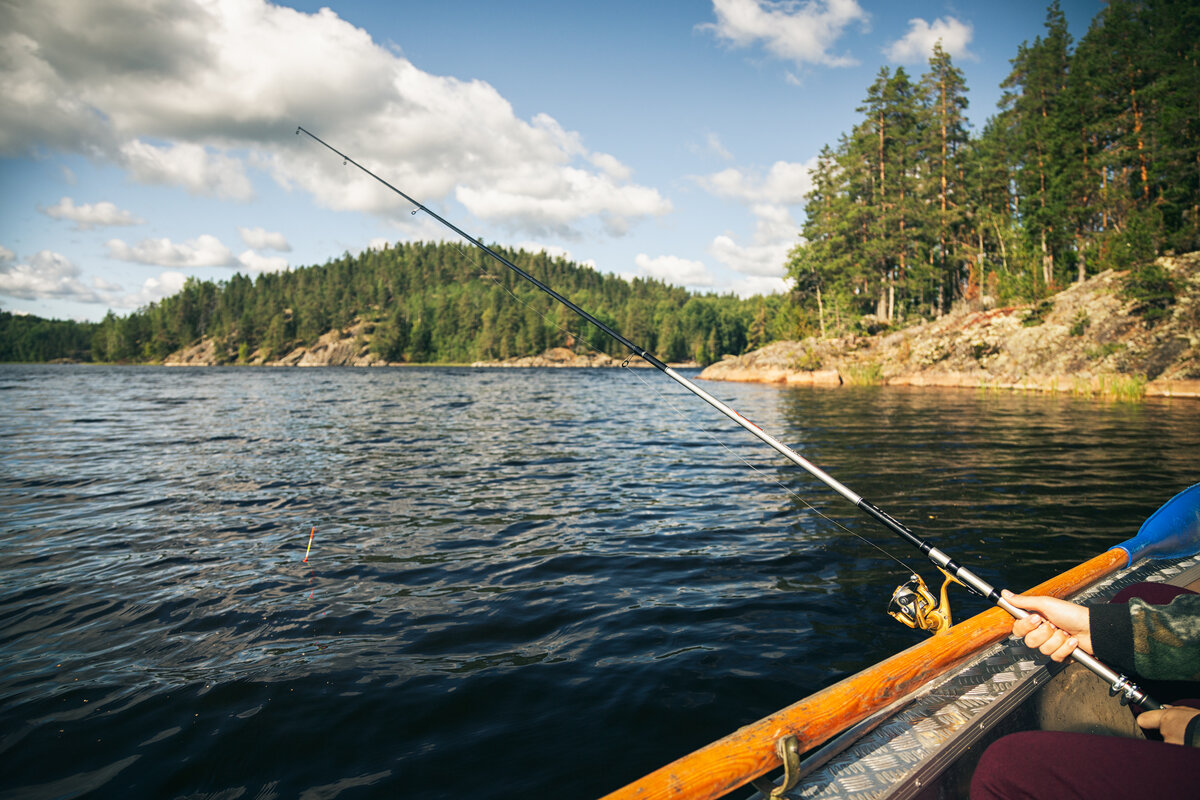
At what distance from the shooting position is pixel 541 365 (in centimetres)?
13300

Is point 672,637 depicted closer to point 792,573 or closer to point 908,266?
point 792,573

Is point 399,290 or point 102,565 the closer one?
point 102,565

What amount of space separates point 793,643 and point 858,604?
118 centimetres

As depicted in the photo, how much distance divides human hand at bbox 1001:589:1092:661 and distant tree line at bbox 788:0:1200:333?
120ft

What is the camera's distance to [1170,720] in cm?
225

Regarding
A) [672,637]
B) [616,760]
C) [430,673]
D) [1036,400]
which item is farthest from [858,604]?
[1036,400]

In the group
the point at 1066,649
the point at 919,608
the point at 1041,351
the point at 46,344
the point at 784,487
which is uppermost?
the point at 46,344

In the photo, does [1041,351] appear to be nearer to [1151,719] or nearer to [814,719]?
[1151,719]

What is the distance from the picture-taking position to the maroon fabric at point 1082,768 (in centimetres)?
181

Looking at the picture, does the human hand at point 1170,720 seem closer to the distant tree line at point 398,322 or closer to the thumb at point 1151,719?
the thumb at point 1151,719

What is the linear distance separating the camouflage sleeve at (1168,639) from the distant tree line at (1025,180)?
120 feet

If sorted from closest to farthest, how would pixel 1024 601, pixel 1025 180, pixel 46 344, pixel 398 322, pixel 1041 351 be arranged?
pixel 1024 601, pixel 1041 351, pixel 1025 180, pixel 398 322, pixel 46 344

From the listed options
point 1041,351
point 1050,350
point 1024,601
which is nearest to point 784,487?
point 1024,601

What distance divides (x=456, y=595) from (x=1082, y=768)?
5294 mm
